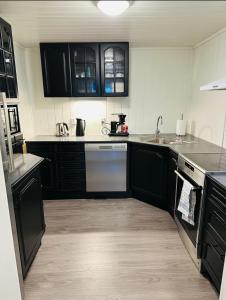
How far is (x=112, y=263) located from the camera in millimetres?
1960

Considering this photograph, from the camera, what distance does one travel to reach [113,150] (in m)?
3.05

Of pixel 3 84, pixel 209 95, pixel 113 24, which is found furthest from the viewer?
pixel 209 95

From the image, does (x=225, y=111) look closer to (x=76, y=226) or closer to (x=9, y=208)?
(x=76, y=226)

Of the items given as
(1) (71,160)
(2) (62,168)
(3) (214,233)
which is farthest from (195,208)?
(2) (62,168)

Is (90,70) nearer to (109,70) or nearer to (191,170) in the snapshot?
(109,70)

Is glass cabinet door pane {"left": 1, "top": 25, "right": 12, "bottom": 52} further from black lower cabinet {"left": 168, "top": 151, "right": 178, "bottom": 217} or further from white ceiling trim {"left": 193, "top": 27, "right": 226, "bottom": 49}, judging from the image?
white ceiling trim {"left": 193, "top": 27, "right": 226, "bottom": 49}

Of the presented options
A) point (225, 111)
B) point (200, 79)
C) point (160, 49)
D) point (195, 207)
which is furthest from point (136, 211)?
point (160, 49)

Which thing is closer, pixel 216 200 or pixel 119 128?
pixel 216 200

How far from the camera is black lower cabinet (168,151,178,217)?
2.49m

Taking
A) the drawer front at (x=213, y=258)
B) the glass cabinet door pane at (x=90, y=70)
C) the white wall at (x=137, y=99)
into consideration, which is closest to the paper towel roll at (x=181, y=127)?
the white wall at (x=137, y=99)

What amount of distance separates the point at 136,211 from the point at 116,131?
130cm

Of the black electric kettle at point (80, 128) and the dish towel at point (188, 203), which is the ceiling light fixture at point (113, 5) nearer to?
the dish towel at point (188, 203)

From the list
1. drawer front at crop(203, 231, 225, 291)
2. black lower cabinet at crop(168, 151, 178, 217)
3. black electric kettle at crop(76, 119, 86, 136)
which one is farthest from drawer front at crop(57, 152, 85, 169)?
drawer front at crop(203, 231, 225, 291)

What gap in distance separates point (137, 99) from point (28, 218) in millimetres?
2492
